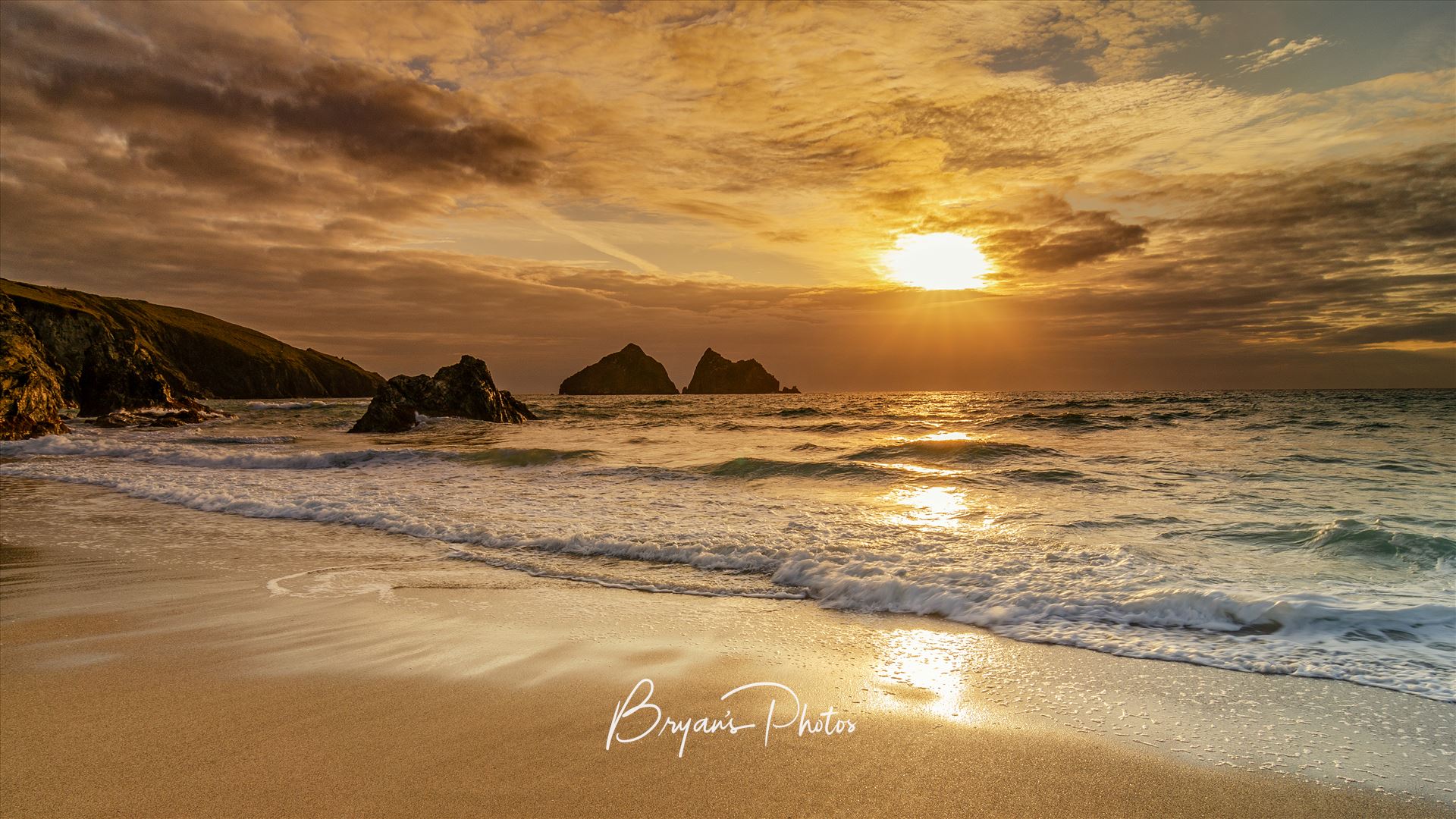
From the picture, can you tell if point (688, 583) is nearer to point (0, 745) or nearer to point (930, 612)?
point (930, 612)

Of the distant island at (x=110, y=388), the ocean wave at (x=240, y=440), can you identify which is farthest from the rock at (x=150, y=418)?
the ocean wave at (x=240, y=440)

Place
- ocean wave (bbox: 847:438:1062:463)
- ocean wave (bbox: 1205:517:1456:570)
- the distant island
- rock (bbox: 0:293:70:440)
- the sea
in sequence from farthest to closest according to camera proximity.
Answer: the distant island, rock (bbox: 0:293:70:440), ocean wave (bbox: 847:438:1062:463), ocean wave (bbox: 1205:517:1456:570), the sea

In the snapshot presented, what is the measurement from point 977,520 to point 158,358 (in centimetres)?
11295

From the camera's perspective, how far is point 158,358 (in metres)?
91.6

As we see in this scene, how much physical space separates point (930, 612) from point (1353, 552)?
19.7 ft

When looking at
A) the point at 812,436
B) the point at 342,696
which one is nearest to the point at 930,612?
the point at 342,696

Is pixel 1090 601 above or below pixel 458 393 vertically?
below

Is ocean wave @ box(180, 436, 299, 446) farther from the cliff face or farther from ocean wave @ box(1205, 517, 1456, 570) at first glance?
ocean wave @ box(1205, 517, 1456, 570)

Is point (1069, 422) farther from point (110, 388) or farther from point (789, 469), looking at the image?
point (110, 388)

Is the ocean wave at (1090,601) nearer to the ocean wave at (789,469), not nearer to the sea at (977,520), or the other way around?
the sea at (977,520)

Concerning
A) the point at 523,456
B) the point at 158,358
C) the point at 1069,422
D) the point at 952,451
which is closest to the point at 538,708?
the point at 523,456

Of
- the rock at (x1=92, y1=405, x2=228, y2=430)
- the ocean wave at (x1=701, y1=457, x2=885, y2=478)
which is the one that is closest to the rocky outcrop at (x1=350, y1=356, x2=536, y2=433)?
the rock at (x1=92, y1=405, x2=228, y2=430)

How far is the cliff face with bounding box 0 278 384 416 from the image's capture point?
40.3m

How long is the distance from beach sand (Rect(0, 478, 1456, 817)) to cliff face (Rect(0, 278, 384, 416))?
43.5m
